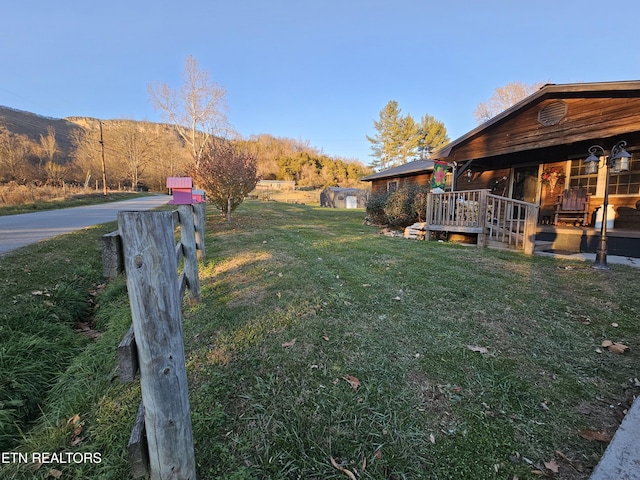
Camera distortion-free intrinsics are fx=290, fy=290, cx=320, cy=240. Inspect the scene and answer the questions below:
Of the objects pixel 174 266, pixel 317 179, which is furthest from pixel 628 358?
pixel 317 179

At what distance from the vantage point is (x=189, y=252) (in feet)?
11.5

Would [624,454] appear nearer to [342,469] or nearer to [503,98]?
[342,469]

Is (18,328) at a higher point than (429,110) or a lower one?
lower

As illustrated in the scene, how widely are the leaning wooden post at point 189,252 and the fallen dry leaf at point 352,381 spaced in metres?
2.27

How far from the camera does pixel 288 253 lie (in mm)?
5887

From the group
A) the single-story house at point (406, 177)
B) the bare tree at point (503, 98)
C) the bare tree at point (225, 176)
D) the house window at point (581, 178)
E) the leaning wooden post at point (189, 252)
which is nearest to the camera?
the leaning wooden post at point (189, 252)

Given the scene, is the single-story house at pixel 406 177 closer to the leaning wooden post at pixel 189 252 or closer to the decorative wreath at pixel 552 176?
the decorative wreath at pixel 552 176

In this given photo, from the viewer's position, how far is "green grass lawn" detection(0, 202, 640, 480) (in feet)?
5.07

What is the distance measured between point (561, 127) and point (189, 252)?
8857mm

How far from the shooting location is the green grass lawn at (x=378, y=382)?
1.54 meters

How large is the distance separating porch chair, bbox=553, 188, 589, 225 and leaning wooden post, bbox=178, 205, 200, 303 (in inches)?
377

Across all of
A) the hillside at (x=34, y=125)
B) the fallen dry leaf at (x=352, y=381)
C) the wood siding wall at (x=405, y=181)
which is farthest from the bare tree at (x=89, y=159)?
the fallen dry leaf at (x=352, y=381)

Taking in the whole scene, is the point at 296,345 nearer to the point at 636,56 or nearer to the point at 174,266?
the point at 174,266

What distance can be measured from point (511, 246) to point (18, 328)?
349 inches
